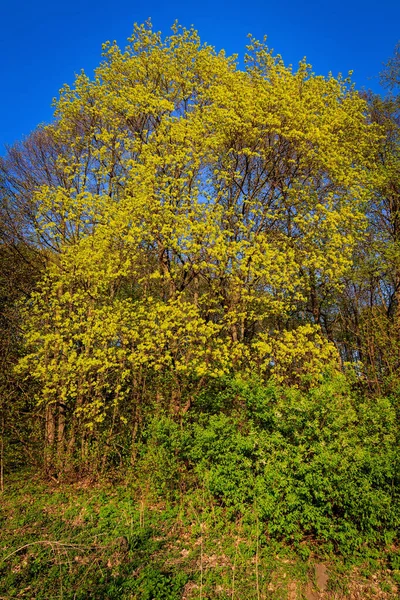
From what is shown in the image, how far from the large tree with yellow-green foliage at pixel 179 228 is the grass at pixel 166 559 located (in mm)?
2312

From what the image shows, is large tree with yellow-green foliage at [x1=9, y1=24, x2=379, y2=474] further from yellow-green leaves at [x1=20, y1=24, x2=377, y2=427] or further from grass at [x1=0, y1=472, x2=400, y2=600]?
grass at [x1=0, y1=472, x2=400, y2=600]

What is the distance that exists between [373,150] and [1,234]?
45.5 feet

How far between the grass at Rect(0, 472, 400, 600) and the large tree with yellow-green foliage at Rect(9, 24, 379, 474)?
7.59 ft

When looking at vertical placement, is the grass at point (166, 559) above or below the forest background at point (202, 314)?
below

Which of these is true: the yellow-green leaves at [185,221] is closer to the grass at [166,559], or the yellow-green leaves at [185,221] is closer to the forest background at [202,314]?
the forest background at [202,314]

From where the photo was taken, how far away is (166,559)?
623 cm

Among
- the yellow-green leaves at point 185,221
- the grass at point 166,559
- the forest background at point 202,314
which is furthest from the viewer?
the yellow-green leaves at point 185,221

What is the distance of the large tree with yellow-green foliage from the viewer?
9.65m

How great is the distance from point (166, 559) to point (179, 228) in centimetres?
725

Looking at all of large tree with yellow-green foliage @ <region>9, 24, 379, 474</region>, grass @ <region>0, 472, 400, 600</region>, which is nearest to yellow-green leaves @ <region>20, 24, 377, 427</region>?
large tree with yellow-green foliage @ <region>9, 24, 379, 474</region>

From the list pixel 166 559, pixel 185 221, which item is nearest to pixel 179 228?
pixel 185 221

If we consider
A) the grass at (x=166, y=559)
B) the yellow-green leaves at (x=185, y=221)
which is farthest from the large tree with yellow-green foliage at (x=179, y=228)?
the grass at (x=166, y=559)

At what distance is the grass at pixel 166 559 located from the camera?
5.43m

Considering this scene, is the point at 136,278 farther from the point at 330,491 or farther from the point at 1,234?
the point at 330,491
